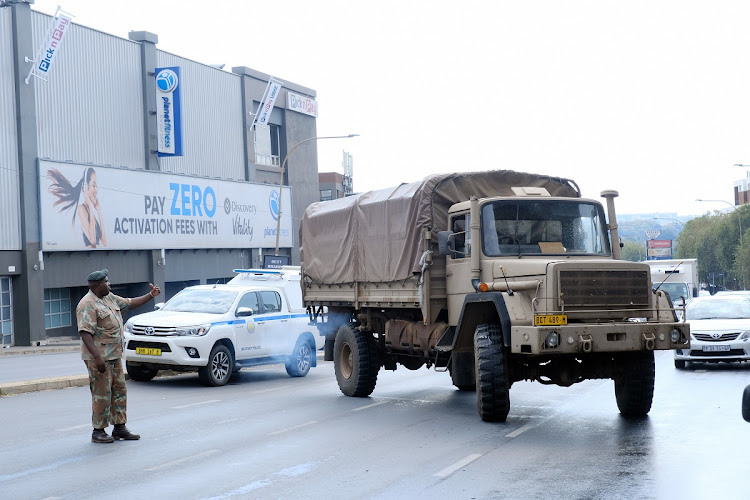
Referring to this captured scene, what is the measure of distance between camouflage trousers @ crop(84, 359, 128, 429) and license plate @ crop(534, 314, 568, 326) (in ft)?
15.1

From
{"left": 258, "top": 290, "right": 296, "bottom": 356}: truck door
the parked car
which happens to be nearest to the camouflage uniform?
{"left": 258, "top": 290, "right": 296, "bottom": 356}: truck door

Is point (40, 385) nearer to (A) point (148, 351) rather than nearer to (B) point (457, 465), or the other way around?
(A) point (148, 351)

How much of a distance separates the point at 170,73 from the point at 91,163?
678 centimetres

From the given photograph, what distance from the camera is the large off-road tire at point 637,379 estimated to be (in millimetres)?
11891

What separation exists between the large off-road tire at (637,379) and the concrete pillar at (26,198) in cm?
3053

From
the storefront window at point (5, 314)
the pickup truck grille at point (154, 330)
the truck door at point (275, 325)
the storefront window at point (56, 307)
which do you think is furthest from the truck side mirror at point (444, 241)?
the storefront window at point (56, 307)

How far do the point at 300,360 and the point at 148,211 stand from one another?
28209 millimetres

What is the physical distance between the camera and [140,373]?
17.8 metres

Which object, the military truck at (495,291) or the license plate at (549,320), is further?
the military truck at (495,291)

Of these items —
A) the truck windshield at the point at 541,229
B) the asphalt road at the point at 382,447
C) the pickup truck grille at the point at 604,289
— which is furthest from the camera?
the truck windshield at the point at 541,229

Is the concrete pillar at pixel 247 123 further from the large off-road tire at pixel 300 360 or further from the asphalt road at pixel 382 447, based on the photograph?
the asphalt road at pixel 382 447

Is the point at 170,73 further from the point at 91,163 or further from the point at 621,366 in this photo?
the point at 621,366

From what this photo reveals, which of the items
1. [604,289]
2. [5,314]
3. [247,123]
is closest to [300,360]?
[604,289]

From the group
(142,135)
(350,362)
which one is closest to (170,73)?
(142,135)
